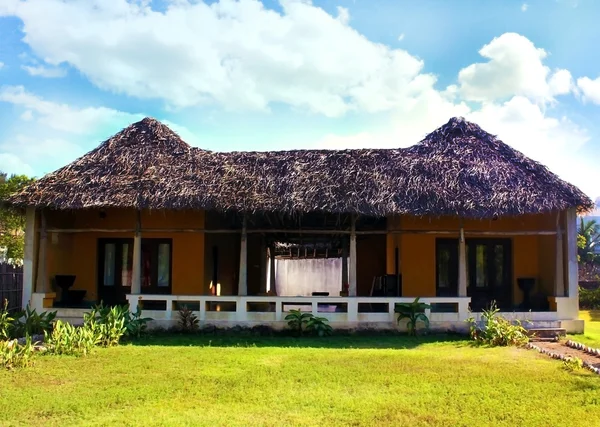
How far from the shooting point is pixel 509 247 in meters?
14.1

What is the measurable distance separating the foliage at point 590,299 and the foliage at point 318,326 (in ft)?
39.2

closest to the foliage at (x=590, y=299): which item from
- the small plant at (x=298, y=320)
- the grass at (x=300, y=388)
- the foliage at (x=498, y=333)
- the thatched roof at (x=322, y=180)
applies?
the thatched roof at (x=322, y=180)

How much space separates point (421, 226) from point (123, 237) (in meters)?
7.28

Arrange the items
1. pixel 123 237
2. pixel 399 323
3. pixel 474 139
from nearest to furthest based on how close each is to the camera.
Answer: pixel 399 323
pixel 474 139
pixel 123 237

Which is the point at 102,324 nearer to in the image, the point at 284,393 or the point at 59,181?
the point at 59,181

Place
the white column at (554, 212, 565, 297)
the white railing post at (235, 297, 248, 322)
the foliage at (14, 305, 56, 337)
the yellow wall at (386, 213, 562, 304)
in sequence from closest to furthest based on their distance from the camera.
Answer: the foliage at (14, 305, 56, 337) < the white railing post at (235, 297, 248, 322) < the white column at (554, 212, 565, 297) < the yellow wall at (386, 213, 562, 304)

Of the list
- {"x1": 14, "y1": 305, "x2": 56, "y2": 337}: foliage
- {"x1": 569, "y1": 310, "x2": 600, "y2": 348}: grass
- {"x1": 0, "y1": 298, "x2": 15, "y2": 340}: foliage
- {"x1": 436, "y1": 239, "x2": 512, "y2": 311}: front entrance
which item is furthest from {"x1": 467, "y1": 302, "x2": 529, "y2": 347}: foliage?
{"x1": 0, "y1": 298, "x2": 15, "y2": 340}: foliage

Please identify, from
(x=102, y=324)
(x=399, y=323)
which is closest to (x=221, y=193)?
(x=102, y=324)

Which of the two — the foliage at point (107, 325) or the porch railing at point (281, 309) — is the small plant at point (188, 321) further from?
the foliage at point (107, 325)

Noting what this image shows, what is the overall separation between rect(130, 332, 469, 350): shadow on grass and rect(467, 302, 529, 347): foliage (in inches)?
12.1

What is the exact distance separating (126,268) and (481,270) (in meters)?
8.73

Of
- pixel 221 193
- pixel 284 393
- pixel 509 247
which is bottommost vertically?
pixel 284 393

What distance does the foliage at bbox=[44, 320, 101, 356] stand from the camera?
9.24 meters

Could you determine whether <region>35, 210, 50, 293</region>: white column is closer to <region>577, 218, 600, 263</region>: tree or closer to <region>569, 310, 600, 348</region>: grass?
<region>569, 310, 600, 348</region>: grass
